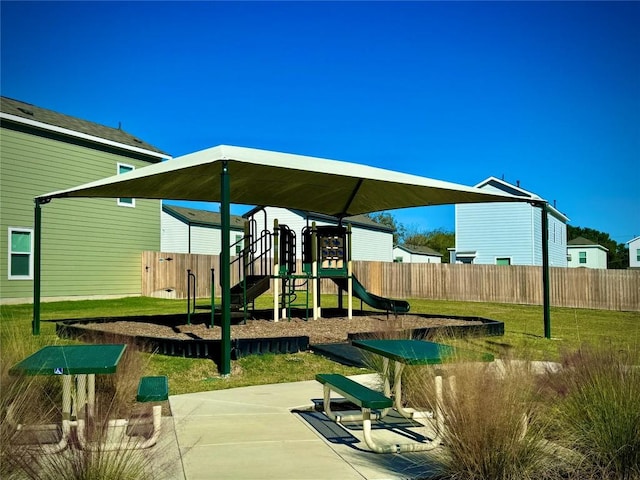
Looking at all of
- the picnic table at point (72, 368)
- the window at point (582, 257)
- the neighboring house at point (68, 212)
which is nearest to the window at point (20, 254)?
the neighboring house at point (68, 212)

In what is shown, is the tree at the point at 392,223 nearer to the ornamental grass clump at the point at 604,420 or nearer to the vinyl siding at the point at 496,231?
the vinyl siding at the point at 496,231

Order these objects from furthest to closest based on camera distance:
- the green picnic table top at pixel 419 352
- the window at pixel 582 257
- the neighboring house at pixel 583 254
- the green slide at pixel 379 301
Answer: the window at pixel 582 257 < the neighboring house at pixel 583 254 < the green slide at pixel 379 301 < the green picnic table top at pixel 419 352

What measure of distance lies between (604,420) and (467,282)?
76.1 feet

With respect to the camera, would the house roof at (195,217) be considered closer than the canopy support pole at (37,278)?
No

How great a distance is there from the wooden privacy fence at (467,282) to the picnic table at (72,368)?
62.5 ft

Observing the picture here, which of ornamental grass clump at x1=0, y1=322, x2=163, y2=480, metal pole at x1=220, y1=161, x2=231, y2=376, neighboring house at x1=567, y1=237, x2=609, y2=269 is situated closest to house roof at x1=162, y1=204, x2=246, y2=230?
metal pole at x1=220, y1=161, x2=231, y2=376

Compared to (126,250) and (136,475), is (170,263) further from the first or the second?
(136,475)

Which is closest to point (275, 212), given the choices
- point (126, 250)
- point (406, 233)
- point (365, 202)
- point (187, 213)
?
point (187, 213)

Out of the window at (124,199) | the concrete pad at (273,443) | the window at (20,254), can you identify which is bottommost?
the concrete pad at (273,443)

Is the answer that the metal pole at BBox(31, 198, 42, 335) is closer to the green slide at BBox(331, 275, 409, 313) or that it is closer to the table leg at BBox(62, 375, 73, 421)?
the green slide at BBox(331, 275, 409, 313)

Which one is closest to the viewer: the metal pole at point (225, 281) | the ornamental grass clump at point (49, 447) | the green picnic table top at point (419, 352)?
the ornamental grass clump at point (49, 447)

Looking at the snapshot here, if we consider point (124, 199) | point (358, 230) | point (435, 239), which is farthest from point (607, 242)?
point (124, 199)

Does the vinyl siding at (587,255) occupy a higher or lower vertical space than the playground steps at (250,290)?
higher

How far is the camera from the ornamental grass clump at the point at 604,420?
13.4 feet
